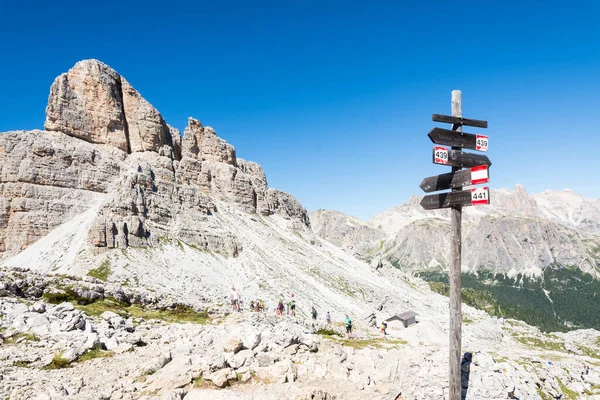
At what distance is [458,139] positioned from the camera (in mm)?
11906

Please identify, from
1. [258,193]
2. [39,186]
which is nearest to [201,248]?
[39,186]

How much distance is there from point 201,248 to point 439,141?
7093 centimetres

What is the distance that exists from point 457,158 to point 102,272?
55.2m

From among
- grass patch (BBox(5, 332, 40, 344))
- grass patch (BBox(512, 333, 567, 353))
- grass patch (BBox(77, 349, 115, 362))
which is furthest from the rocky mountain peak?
grass patch (BBox(512, 333, 567, 353))

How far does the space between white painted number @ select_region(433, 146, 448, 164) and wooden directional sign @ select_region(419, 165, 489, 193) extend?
679mm

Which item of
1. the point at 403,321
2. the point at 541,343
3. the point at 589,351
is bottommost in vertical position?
the point at 589,351

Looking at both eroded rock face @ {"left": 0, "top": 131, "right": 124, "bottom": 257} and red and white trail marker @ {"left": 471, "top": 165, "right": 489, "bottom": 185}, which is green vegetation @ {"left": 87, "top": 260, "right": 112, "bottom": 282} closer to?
eroded rock face @ {"left": 0, "top": 131, "right": 124, "bottom": 257}

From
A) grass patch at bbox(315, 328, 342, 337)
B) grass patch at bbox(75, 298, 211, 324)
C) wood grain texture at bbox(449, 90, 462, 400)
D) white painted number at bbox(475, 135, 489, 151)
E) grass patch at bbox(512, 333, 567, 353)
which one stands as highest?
white painted number at bbox(475, 135, 489, 151)

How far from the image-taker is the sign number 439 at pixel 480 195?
10.8 metres

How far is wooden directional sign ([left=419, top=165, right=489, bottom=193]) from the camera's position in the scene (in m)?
11.0

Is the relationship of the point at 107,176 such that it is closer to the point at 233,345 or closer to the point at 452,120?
the point at 233,345

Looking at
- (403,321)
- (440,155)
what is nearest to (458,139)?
(440,155)

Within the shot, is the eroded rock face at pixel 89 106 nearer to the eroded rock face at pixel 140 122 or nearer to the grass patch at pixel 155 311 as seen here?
the eroded rock face at pixel 140 122

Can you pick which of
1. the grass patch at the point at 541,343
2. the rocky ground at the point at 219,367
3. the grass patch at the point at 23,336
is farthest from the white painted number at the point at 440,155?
the grass patch at the point at 541,343
